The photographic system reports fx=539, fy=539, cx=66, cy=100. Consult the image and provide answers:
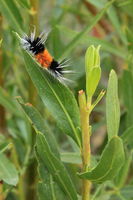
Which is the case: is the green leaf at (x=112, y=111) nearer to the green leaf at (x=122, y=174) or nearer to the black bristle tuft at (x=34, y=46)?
the black bristle tuft at (x=34, y=46)

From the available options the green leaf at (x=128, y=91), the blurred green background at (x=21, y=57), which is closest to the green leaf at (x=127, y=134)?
the blurred green background at (x=21, y=57)

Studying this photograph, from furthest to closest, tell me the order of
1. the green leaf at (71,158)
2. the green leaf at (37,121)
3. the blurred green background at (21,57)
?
the blurred green background at (21,57), the green leaf at (71,158), the green leaf at (37,121)

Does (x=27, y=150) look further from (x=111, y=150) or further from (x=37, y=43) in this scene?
(x=111, y=150)

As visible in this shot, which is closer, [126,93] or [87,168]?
[87,168]

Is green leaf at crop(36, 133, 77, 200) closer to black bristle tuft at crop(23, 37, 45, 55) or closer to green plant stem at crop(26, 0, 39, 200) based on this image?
black bristle tuft at crop(23, 37, 45, 55)

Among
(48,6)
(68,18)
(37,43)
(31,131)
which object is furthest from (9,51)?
(68,18)

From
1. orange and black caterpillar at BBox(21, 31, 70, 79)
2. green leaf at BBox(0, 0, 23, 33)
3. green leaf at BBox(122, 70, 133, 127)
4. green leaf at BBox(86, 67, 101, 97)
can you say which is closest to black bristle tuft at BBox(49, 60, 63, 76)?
orange and black caterpillar at BBox(21, 31, 70, 79)

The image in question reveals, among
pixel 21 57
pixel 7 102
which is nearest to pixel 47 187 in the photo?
pixel 7 102
